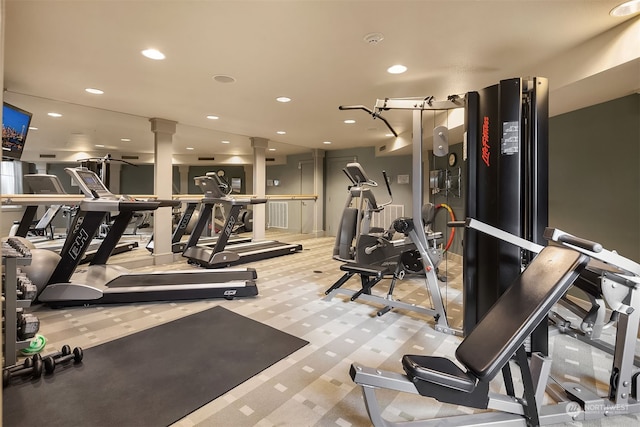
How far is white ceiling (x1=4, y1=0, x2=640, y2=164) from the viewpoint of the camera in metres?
2.29

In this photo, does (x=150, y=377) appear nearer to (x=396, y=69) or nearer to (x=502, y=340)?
(x=502, y=340)

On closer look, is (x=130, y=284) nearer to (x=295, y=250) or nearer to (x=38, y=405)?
(x=38, y=405)

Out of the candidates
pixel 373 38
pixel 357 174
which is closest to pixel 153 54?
pixel 373 38

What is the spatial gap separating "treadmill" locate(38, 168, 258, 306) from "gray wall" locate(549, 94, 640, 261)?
369 cm

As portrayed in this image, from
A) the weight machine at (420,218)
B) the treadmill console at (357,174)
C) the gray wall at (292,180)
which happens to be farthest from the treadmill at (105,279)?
the gray wall at (292,180)

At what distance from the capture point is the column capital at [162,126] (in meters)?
5.37

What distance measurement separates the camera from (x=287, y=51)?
2.91 metres

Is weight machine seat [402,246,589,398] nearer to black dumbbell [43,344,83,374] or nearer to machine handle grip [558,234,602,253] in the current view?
machine handle grip [558,234,602,253]

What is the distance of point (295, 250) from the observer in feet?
21.2

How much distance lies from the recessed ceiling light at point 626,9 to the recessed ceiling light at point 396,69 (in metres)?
1.57

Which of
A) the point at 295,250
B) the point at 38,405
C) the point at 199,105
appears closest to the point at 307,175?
the point at 295,250

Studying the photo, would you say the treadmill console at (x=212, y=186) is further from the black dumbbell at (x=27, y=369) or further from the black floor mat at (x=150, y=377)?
the black dumbbell at (x=27, y=369)

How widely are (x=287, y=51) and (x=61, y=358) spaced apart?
2.93 metres

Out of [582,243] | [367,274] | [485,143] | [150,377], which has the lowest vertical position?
[150,377]
